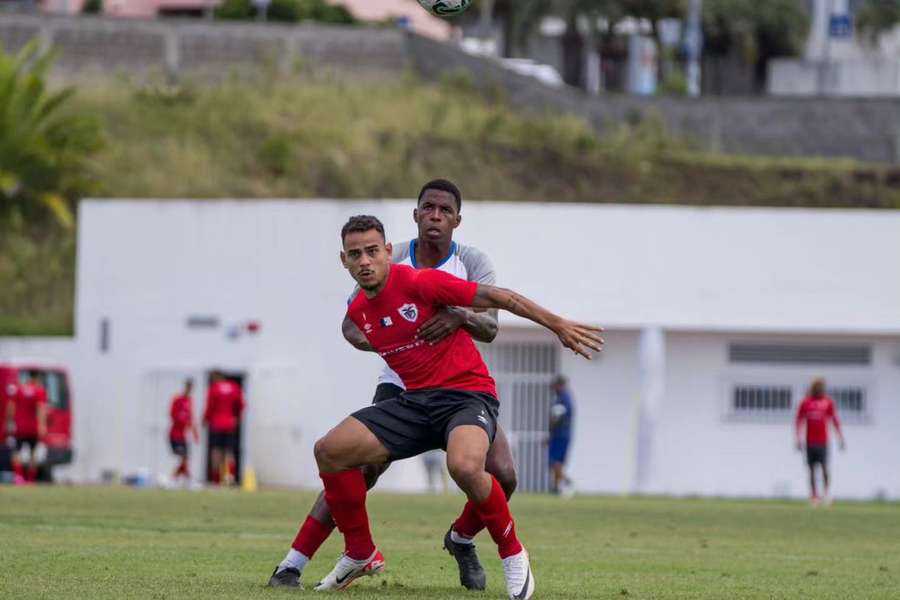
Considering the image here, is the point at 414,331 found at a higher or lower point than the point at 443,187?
lower

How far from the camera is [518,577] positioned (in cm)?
1014

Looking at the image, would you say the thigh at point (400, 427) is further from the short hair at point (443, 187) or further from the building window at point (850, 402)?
the building window at point (850, 402)

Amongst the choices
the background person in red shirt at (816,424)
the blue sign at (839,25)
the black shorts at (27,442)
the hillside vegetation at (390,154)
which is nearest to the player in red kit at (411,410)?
the background person in red shirt at (816,424)

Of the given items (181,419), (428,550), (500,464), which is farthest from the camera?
(181,419)

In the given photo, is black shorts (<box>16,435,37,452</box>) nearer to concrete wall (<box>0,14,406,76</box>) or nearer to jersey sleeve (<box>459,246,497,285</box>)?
concrete wall (<box>0,14,406,76</box>)

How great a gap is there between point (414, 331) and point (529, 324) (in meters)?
26.5

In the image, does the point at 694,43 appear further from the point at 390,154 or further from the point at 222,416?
the point at 222,416

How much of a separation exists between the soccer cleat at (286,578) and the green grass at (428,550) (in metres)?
0.15

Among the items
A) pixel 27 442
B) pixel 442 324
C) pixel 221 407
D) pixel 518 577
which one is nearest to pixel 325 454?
pixel 442 324

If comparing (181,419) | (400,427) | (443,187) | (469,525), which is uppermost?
(443,187)

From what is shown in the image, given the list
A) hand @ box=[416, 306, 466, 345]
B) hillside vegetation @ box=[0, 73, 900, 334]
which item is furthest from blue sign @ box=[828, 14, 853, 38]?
hand @ box=[416, 306, 466, 345]

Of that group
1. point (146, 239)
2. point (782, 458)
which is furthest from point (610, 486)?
point (146, 239)

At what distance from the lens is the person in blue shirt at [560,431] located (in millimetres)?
32719

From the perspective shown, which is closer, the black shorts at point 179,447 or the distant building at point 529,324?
the black shorts at point 179,447
